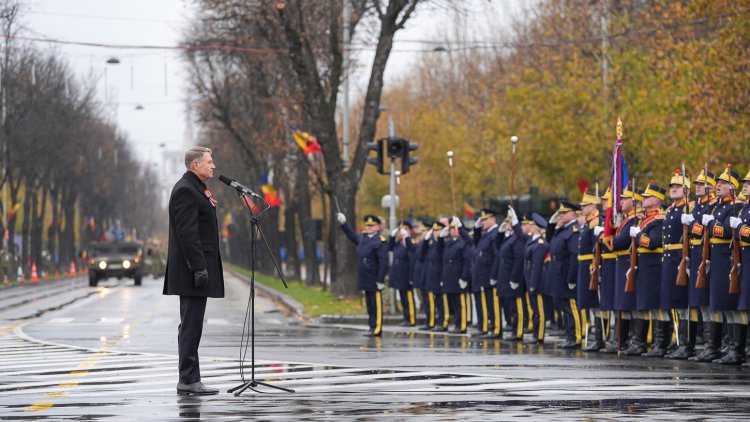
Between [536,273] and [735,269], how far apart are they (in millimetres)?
5646

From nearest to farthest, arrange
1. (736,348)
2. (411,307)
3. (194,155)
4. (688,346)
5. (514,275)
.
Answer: (194,155), (736,348), (688,346), (514,275), (411,307)

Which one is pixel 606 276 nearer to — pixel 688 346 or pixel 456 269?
pixel 688 346

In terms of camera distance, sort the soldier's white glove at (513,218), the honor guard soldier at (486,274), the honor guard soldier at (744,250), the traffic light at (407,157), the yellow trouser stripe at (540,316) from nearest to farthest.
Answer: the honor guard soldier at (744,250) → the yellow trouser stripe at (540,316) → the soldier's white glove at (513,218) → the honor guard soldier at (486,274) → the traffic light at (407,157)

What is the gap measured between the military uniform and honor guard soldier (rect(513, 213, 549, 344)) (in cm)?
246

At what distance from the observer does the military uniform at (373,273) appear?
2531cm

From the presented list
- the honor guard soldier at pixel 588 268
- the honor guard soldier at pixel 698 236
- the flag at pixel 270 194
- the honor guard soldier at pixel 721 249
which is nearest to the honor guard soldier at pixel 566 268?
the honor guard soldier at pixel 588 268

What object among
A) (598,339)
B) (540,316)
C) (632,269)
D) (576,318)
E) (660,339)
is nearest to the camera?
(660,339)

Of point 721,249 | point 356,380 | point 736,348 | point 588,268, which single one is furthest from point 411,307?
point 356,380

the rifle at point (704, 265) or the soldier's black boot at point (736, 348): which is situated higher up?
the rifle at point (704, 265)

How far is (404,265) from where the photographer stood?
2930 cm

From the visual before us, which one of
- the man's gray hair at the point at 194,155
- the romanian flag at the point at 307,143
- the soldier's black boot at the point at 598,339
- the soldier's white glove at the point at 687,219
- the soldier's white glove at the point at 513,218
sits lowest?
the soldier's black boot at the point at 598,339

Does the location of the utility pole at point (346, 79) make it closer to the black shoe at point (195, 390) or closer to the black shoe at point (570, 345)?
the black shoe at point (570, 345)

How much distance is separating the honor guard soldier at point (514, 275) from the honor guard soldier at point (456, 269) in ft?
5.65

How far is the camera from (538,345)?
876 inches
